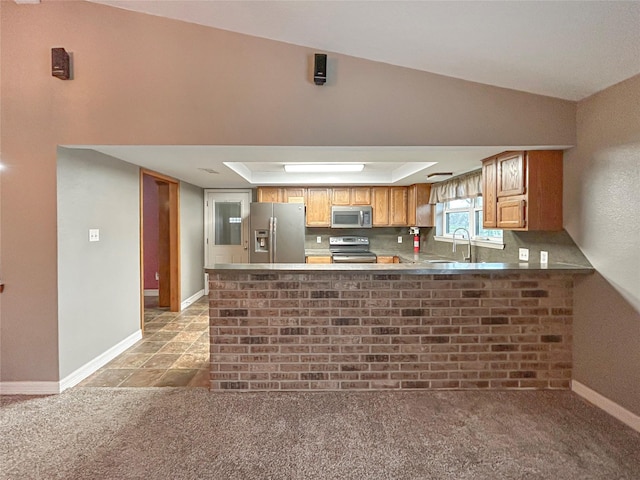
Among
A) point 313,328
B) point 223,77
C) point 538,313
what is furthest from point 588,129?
point 223,77

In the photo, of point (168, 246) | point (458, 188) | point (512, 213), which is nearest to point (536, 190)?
point (512, 213)

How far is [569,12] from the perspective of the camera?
1.60m

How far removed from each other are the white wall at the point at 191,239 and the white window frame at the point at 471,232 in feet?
13.1

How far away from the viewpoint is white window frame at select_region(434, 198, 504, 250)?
348 cm

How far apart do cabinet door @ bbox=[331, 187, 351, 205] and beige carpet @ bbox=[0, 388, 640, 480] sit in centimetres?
343

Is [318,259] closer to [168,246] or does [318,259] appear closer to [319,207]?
[319,207]

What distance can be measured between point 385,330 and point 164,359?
2.20m

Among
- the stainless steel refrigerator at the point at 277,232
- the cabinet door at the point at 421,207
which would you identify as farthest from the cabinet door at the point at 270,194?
the cabinet door at the point at 421,207

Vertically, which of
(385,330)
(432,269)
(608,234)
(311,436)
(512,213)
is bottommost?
(311,436)

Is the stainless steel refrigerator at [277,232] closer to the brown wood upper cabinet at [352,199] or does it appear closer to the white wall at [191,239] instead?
the brown wood upper cabinet at [352,199]

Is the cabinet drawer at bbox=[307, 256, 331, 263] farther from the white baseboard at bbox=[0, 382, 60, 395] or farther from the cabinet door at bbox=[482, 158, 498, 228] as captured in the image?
the white baseboard at bbox=[0, 382, 60, 395]

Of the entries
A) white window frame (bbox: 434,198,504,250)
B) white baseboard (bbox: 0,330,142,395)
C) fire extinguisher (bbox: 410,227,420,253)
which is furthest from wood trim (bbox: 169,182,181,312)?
white window frame (bbox: 434,198,504,250)

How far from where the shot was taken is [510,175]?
106 inches

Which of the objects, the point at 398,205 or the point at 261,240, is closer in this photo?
the point at 261,240
